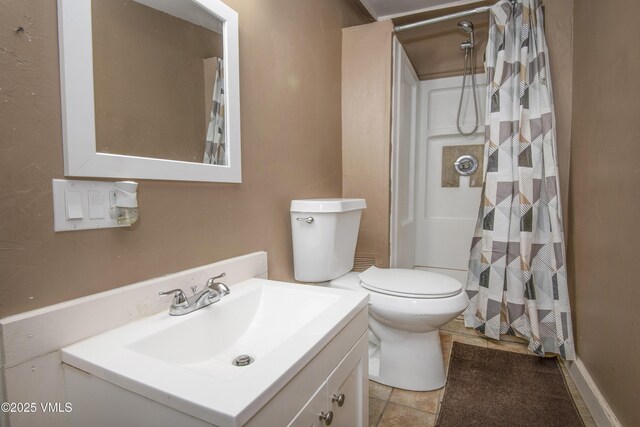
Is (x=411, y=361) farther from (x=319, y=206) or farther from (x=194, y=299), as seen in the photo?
(x=194, y=299)

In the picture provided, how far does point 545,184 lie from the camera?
1.84 m

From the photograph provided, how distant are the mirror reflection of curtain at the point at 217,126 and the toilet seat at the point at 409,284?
88cm

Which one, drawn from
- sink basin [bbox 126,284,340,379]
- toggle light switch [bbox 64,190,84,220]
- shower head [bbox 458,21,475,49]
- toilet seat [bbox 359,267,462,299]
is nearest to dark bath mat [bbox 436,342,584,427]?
toilet seat [bbox 359,267,462,299]

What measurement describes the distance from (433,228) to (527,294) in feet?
3.08

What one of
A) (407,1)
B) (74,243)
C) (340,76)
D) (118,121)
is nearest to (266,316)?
(74,243)

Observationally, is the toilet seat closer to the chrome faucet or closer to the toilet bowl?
the toilet bowl

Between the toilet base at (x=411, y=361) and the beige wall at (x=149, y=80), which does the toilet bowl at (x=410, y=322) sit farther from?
the beige wall at (x=149, y=80)

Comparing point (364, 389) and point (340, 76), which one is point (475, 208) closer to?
point (340, 76)

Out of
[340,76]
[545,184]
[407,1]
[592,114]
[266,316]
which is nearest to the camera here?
[266,316]

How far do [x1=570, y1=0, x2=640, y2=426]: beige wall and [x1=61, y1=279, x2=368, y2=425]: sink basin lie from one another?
99cm

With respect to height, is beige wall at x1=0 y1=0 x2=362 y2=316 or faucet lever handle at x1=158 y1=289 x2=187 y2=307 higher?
beige wall at x1=0 y1=0 x2=362 y2=316

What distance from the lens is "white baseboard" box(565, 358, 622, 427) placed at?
1244 mm

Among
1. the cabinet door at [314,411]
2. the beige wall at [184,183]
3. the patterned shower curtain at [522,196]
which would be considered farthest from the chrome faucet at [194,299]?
the patterned shower curtain at [522,196]

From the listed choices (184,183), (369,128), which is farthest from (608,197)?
(184,183)
